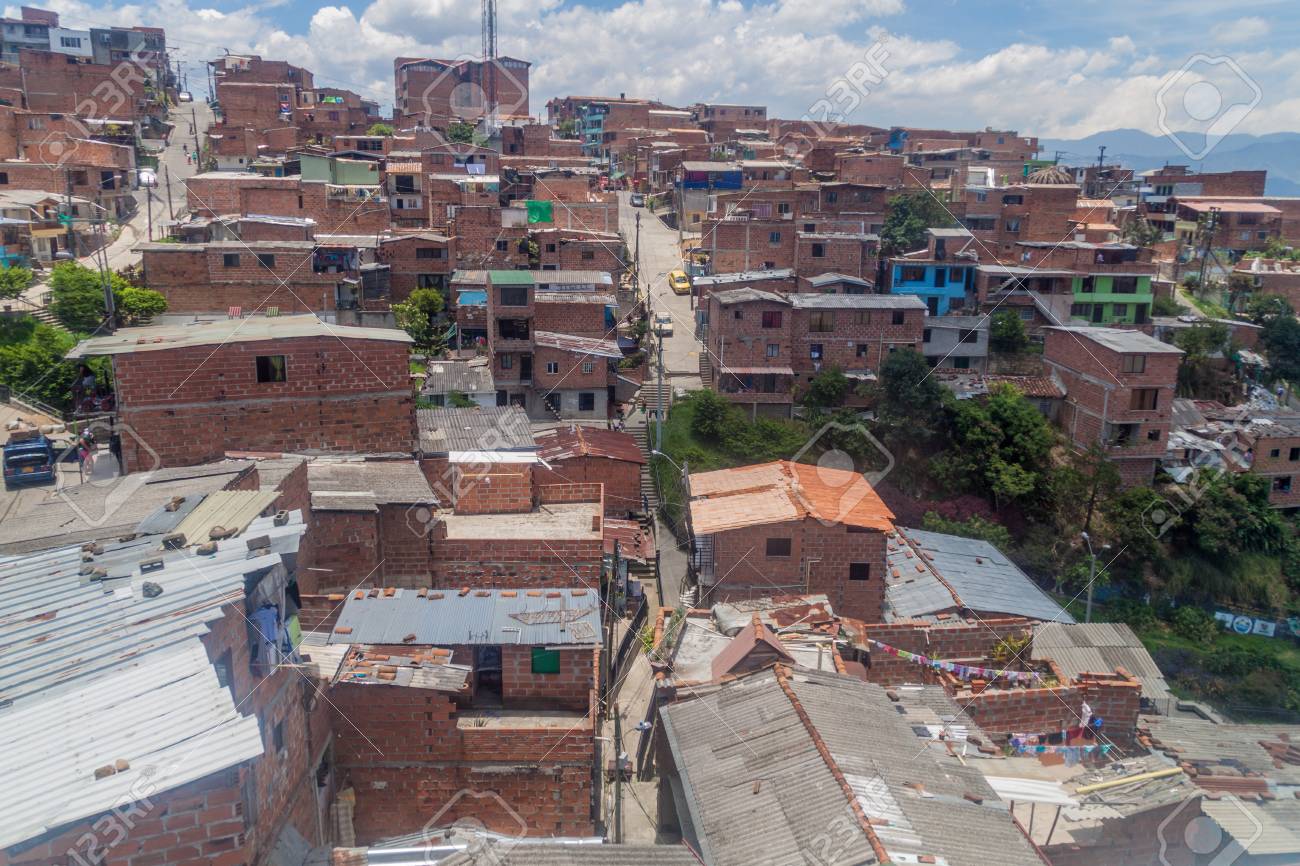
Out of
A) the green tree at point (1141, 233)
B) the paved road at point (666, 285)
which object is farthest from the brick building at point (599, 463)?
the green tree at point (1141, 233)

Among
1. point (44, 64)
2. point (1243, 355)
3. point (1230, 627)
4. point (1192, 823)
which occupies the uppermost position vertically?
point (44, 64)

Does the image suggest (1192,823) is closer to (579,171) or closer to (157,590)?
(157,590)

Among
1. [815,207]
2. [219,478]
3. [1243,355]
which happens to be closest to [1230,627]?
[1243,355]

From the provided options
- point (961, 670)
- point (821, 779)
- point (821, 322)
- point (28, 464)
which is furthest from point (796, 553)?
point (28, 464)

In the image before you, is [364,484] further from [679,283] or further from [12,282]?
[679,283]

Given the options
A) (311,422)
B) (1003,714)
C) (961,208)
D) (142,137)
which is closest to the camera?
(1003,714)

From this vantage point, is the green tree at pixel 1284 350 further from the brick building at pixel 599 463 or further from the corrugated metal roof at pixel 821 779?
the corrugated metal roof at pixel 821 779

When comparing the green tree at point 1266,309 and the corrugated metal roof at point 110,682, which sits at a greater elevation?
the green tree at point 1266,309
